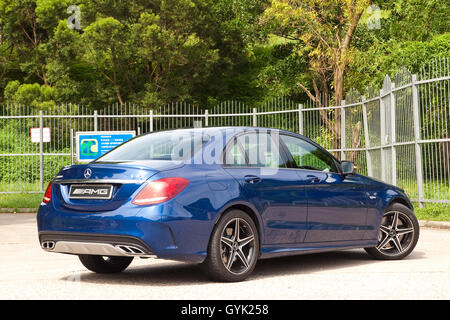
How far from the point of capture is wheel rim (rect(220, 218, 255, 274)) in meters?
8.04

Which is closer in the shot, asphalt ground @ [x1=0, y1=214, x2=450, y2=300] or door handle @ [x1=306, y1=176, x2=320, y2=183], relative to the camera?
asphalt ground @ [x1=0, y1=214, x2=450, y2=300]

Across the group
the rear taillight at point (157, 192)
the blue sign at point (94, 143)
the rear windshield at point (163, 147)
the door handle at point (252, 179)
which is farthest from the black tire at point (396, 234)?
the blue sign at point (94, 143)

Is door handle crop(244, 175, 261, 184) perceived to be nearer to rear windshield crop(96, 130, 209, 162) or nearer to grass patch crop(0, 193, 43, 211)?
rear windshield crop(96, 130, 209, 162)

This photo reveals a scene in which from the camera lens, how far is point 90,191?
25.8 feet

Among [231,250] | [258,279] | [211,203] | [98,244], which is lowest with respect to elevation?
[258,279]

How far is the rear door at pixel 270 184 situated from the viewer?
27.3ft

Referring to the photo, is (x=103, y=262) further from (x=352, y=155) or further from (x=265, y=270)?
(x=352, y=155)

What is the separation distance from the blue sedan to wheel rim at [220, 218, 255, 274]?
1 cm

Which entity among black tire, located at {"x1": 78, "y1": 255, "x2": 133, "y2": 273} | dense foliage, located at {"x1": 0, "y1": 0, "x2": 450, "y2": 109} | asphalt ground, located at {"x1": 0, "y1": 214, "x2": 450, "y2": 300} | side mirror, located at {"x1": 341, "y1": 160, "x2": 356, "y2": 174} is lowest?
asphalt ground, located at {"x1": 0, "y1": 214, "x2": 450, "y2": 300}

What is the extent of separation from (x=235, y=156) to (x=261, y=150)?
0.47 metres

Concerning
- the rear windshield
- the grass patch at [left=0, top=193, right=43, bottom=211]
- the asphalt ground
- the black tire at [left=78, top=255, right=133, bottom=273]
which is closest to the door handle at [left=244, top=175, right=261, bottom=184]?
the rear windshield

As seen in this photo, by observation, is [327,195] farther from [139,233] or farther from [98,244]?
[98,244]

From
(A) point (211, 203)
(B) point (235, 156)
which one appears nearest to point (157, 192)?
(A) point (211, 203)
